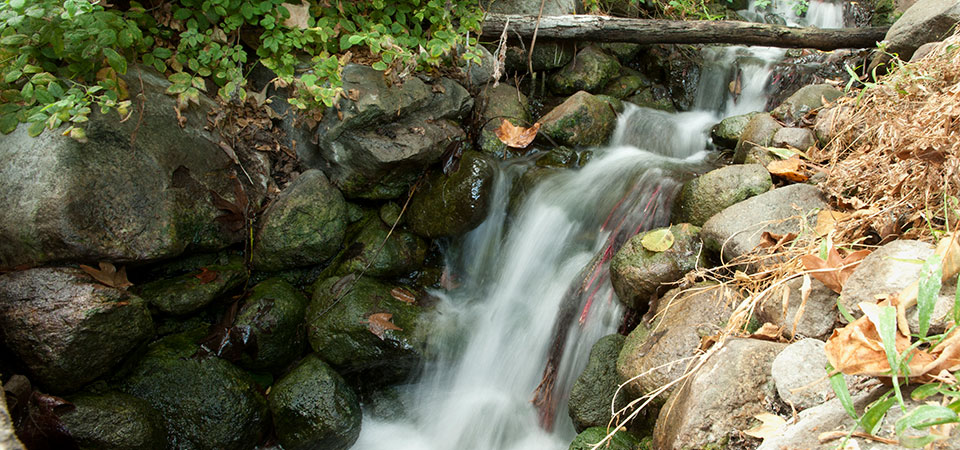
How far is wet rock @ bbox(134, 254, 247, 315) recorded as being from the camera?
344 cm

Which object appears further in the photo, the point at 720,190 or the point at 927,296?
the point at 720,190

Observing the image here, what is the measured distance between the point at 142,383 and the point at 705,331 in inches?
127

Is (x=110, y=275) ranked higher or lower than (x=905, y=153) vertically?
lower

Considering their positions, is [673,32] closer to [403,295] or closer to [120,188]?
[403,295]

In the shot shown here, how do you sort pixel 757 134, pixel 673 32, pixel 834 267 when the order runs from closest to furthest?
pixel 834 267
pixel 757 134
pixel 673 32

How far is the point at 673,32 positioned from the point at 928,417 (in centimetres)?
480

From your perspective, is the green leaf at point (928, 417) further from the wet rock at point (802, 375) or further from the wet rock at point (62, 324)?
the wet rock at point (62, 324)

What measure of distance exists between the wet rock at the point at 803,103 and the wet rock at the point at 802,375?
2605mm

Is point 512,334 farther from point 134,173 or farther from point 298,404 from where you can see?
point 134,173

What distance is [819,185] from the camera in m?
2.89

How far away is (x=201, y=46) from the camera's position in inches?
145

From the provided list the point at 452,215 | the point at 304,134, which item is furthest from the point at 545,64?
the point at 304,134

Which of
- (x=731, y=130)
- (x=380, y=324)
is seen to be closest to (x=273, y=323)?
(x=380, y=324)

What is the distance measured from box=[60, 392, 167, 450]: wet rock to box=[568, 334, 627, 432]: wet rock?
2416 millimetres
